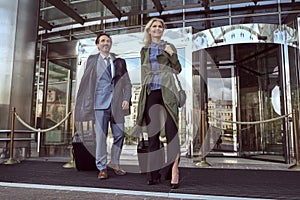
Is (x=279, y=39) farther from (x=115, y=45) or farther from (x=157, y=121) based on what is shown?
(x=157, y=121)

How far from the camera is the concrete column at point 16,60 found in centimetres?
470

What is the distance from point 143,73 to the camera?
2.34 m

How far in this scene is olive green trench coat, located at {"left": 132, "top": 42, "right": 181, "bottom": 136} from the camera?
2.15m

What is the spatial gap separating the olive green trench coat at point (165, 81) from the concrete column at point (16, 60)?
334cm

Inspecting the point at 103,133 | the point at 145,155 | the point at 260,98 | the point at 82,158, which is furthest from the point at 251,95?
the point at 103,133

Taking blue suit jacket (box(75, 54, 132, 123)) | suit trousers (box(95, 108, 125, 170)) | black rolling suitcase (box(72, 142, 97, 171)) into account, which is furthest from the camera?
black rolling suitcase (box(72, 142, 97, 171))

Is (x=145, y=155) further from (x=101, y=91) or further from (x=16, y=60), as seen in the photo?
(x=16, y=60)

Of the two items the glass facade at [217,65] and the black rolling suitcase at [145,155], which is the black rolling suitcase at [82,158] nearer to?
the black rolling suitcase at [145,155]

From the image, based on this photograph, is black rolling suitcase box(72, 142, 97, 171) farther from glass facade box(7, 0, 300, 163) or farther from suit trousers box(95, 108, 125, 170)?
glass facade box(7, 0, 300, 163)

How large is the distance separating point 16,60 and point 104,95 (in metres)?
2.96

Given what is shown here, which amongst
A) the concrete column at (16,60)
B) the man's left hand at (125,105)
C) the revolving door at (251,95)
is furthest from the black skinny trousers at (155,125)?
the concrete column at (16,60)

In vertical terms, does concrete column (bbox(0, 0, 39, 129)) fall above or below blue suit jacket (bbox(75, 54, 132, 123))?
above

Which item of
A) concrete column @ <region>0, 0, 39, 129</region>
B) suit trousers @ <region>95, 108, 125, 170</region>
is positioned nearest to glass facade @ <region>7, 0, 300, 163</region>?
concrete column @ <region>0, 0, 39, 129</region>

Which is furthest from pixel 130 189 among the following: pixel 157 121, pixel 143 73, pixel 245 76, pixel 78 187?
pixel 245 76
